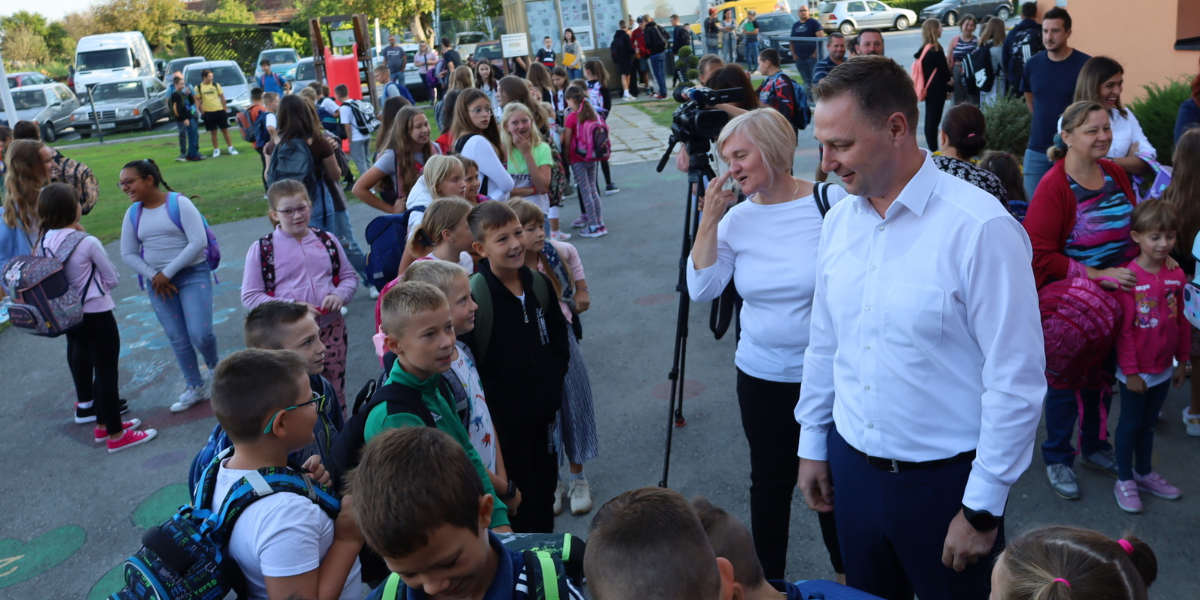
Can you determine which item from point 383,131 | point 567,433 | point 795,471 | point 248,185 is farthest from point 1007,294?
point 248,185

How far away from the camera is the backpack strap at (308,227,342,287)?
4695mm

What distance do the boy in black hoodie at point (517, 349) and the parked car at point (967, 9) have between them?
27896 mm

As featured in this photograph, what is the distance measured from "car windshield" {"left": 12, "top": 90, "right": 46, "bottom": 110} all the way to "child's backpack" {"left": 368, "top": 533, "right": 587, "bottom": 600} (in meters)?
27.5

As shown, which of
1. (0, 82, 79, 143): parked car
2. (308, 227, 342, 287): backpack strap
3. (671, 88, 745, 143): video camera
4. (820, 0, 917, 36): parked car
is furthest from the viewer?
(820, 0, 917, 36): parked car

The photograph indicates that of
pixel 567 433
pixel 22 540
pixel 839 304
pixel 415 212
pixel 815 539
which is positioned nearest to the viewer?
pixel 839 304

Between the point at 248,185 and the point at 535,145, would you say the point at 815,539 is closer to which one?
the point at 535,145

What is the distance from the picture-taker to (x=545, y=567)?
1.81m

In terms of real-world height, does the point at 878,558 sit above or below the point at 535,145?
below

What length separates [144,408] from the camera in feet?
19.2

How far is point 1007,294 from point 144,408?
5877 mm

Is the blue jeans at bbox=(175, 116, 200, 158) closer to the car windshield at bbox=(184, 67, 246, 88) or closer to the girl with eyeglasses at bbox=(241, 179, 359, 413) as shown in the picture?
the car windshield at bbox=(184, 67, 246, 88)

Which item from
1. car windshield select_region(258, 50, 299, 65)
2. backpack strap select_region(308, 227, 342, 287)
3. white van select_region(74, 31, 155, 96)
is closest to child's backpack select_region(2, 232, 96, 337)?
backpack strap select_region(308, 227, 342, 287)

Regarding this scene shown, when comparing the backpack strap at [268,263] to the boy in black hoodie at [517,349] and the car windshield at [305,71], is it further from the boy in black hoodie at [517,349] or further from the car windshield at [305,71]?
the car windshield at [305,71]

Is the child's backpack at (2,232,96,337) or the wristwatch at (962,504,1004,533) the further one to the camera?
the child's backpack at (2,232,96,337)
